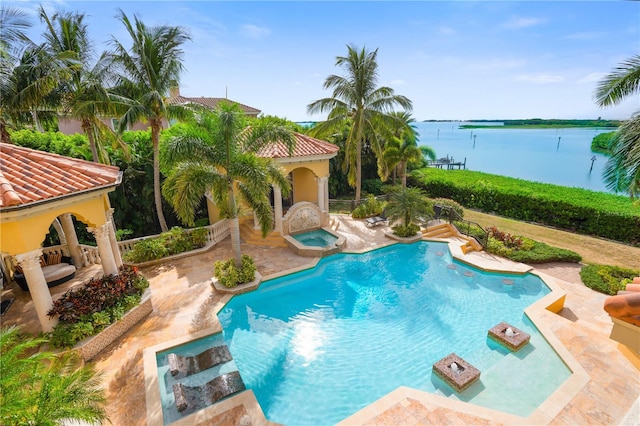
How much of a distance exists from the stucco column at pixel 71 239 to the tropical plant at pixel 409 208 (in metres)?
16.2

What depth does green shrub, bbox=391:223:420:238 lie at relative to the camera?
59.9 ft

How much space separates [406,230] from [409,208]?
1.43m

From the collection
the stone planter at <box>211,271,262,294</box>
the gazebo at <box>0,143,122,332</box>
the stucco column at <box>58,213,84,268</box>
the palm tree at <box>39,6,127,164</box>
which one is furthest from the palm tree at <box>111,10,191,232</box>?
the stone planter at <box>211,271,262,294</box>

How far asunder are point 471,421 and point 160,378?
26.8 feet

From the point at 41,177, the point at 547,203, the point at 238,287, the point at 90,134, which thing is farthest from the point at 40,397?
the point at 547,203

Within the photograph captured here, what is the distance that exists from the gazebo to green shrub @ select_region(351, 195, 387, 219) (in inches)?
604

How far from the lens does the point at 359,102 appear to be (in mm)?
20594

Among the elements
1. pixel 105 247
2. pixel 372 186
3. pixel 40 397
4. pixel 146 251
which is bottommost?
pixel 372 186

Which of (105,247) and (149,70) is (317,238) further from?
(149,70)

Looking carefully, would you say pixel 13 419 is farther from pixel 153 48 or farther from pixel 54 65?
pixel 153 48

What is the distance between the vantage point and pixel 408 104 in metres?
20.5

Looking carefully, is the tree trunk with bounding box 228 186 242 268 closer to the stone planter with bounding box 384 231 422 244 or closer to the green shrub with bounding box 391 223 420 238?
the stone planter with bounding box 384 231 422 244

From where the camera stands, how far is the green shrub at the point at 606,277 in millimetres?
12422

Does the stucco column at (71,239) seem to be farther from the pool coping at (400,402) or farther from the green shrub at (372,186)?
the green shrub at (372,186)
